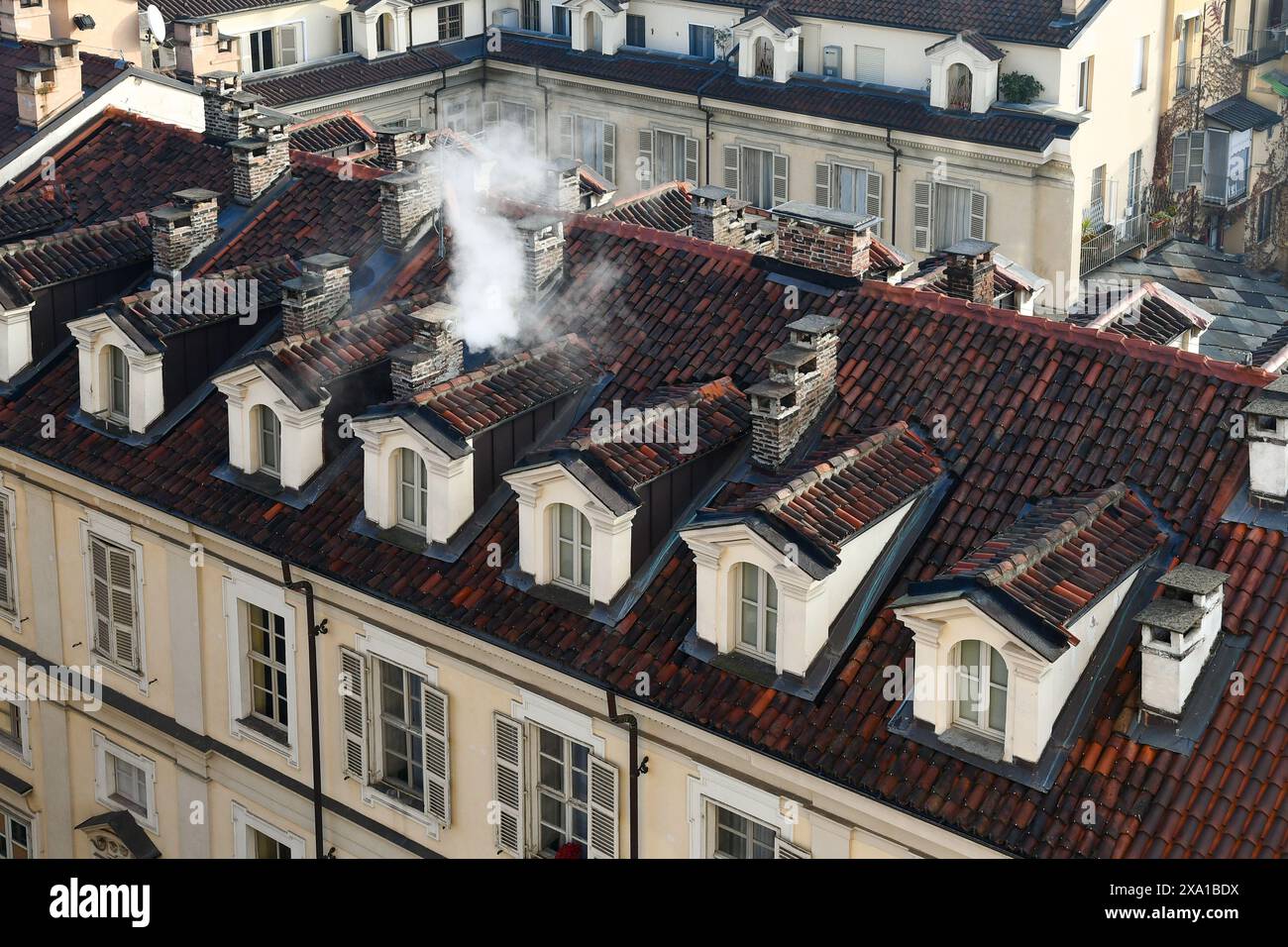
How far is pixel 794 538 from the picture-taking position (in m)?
19.6

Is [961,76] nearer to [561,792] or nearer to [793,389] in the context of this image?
[793,389]

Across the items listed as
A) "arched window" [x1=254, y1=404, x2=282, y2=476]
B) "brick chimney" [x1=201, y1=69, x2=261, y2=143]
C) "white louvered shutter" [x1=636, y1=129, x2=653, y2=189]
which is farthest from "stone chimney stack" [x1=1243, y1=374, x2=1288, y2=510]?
"white louvered shutter" [x1=636, y1=129, x2=653, y2=189]

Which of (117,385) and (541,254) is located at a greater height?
(541,254)

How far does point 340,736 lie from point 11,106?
16301 mm

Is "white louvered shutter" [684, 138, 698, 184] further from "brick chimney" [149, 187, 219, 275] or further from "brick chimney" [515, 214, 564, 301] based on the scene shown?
"brick chimney" [515, 214, 564, 301]

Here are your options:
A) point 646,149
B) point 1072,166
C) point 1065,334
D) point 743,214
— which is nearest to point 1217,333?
point 1072,166

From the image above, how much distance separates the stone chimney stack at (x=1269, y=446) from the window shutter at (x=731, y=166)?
121 ft

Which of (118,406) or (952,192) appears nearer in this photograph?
(118,406)

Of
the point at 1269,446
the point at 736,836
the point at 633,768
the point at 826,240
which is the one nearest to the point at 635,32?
the point at 826,240

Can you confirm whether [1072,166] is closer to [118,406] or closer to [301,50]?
[301,50]

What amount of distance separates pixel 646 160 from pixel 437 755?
36452 mm

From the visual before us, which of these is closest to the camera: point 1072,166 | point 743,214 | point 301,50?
point 743,214

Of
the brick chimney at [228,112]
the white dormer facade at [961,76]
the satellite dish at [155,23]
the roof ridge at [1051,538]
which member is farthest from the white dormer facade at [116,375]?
the white dormer facade at [961,76]

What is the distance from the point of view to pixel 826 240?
25.1 m
